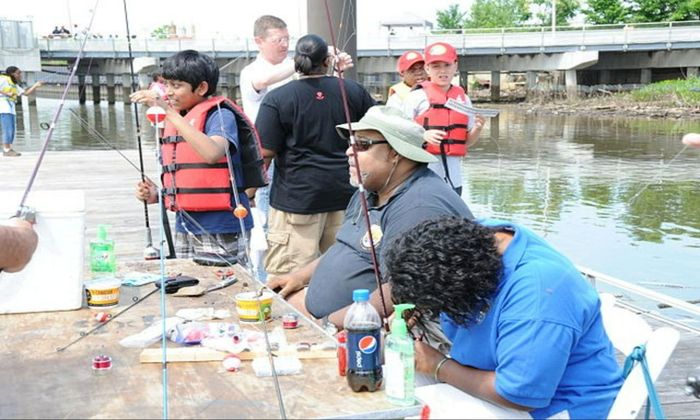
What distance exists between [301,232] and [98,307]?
1911 mm

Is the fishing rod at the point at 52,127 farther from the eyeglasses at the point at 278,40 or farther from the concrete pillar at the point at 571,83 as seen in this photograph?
the concrete pillar at the point at 571,83

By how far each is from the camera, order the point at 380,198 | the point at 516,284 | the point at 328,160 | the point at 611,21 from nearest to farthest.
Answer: the point at 516,284 < the point at 380,198 < the point at 328,160 < the point at 611,21

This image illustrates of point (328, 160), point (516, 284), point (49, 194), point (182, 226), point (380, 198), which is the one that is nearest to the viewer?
point (516, 284)

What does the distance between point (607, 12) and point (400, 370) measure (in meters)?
51.8

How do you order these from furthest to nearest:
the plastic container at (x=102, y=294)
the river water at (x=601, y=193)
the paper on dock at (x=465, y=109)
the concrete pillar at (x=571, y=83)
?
the concrete pillar at (x=571, y=83), the river water at (x=601, y=193), the paper on dock at (x=465, y=109), the plastic container at (x=102, y=294)

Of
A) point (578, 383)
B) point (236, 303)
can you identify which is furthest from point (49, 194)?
point (578, 383)

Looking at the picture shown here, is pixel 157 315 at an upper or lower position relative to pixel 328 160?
lower

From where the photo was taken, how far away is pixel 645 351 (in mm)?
2395

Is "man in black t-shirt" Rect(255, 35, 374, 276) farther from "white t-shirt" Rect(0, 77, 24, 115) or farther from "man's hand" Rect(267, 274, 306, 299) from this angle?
"white t-shirt" Rect(0, 77, 24, 115)

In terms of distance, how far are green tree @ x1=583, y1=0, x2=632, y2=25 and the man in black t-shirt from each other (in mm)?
48040

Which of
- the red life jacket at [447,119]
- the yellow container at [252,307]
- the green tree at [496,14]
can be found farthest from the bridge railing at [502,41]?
the green tree at [496,14]

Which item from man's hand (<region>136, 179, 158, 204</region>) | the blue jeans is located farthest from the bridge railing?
man's hand (<region>136, 179, 158, 204</region>)

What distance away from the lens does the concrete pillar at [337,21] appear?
5723 mm

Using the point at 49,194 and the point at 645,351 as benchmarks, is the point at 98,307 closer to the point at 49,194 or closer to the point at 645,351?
the point at 49,194
